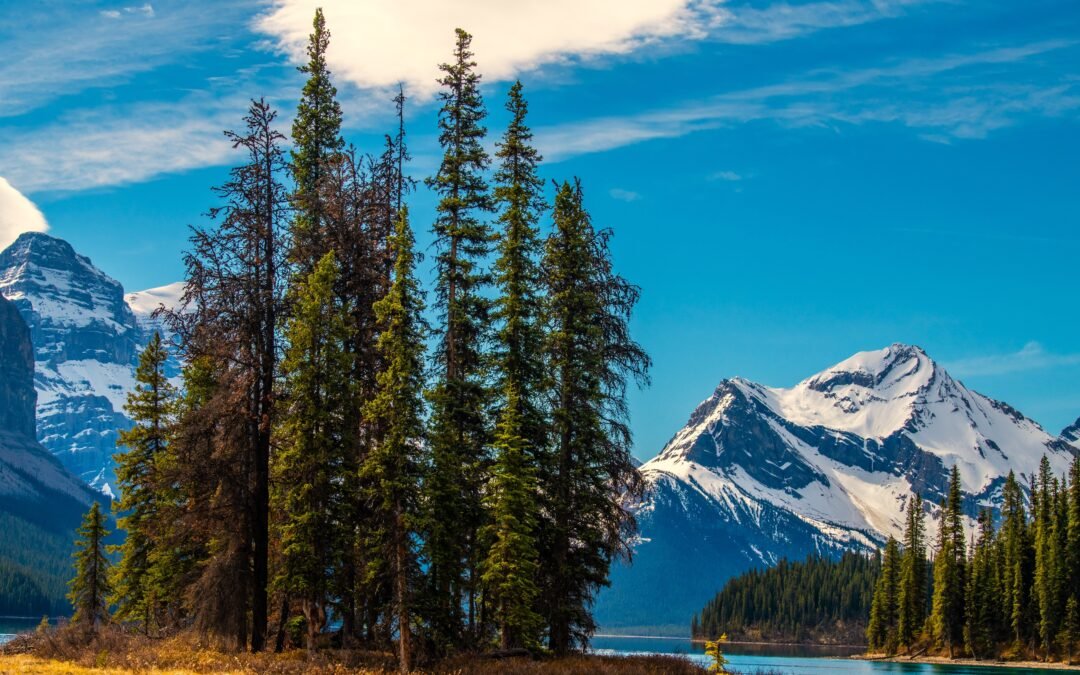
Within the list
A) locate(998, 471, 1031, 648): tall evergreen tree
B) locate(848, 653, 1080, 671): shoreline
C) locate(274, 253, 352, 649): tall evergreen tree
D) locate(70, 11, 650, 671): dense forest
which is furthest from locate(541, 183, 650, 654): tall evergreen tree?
locate(998, 471, 1031, 648): tall evergreen tree

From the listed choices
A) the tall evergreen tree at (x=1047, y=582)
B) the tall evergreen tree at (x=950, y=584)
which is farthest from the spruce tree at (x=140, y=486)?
the tall evergreen tree at (x=950, y=584)

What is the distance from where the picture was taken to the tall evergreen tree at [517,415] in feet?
124

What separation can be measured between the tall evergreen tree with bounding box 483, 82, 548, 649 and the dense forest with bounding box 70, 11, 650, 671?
10 centimetres

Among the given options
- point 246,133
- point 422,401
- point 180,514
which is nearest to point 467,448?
point 422,401

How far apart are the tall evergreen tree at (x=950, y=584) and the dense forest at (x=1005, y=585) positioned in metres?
0.13

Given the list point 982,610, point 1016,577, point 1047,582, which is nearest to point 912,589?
point 982,610

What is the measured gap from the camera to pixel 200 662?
32.2m

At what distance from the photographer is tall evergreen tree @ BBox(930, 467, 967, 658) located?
13862 centimetres

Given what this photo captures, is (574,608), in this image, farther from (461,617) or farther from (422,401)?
(422,401)

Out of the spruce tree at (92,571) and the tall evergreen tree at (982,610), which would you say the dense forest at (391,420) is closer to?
the spruce tree at (92,571)

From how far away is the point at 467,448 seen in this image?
4100 cm

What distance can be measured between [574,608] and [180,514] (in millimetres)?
15158

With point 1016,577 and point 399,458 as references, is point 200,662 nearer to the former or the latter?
point 399,458

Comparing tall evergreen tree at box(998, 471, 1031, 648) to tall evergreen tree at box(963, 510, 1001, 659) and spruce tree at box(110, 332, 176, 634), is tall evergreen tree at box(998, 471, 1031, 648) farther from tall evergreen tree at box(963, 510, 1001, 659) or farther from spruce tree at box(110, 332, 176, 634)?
spruce tree at box(110, 332, 176, 634)
